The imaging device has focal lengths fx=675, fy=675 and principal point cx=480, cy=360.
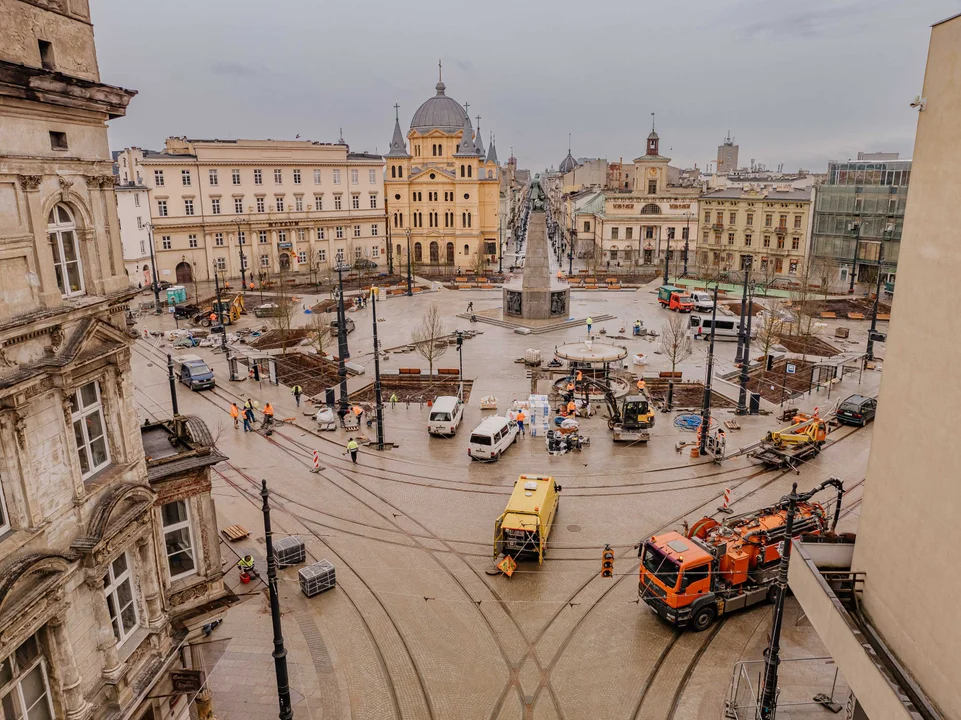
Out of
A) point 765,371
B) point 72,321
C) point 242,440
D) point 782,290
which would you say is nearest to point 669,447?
point 765,371

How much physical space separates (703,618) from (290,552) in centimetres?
1194

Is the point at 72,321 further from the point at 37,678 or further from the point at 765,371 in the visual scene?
the point at 765,371

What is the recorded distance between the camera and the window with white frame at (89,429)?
11.3 metres

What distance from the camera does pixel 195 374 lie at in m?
37.6

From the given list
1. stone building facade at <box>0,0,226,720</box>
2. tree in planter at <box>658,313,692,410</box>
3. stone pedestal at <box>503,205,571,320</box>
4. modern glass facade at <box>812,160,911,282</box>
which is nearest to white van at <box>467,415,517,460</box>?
tree in planter at <box>658,313,692,410</box>

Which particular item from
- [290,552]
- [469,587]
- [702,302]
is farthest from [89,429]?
[702,302]

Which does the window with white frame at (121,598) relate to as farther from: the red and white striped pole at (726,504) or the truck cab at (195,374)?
the truck cab at (195,374)

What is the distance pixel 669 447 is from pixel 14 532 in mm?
24626

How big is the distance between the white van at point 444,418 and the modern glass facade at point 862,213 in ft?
171

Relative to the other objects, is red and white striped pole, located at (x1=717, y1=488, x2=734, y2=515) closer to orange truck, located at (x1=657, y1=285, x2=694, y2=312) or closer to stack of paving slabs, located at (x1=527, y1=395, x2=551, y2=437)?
stack of paving slabs, located at (x1=527, y1=395, x2=551, y2=437)

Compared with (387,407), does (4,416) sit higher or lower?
higher

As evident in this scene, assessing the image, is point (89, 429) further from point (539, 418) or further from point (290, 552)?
point (539, 418)

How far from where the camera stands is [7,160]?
31.4 feet

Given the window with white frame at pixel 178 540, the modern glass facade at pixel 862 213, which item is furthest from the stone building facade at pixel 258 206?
the window with white frame at pixel 178 540
